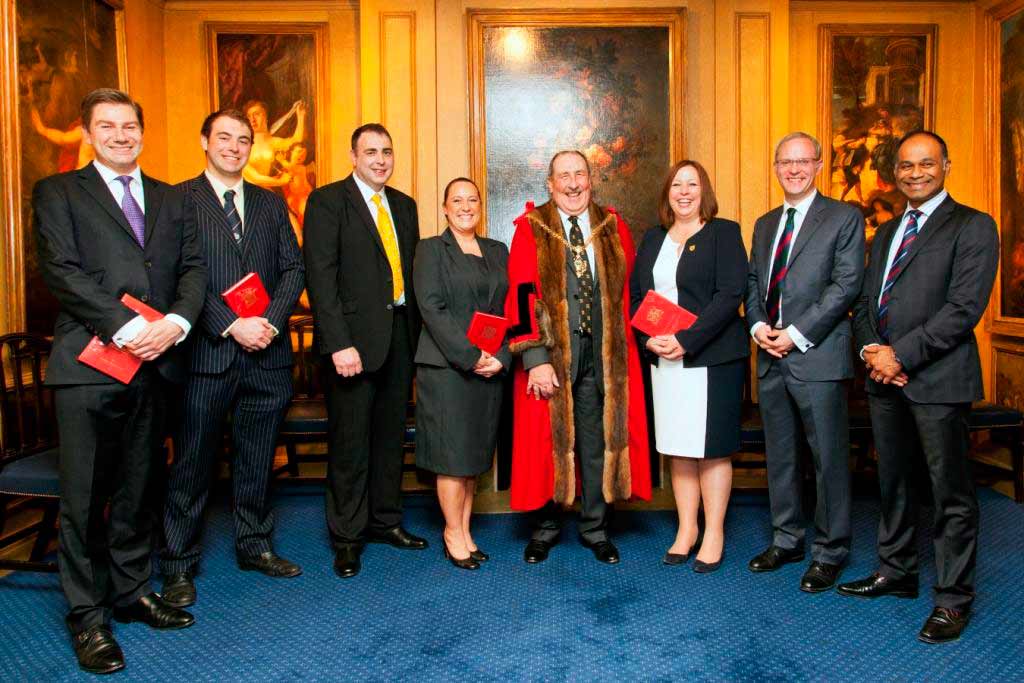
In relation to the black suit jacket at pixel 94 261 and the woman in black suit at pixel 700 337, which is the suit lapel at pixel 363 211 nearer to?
the black suit jacket at pixel 94 261

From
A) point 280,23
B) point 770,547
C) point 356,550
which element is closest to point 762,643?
Result: point 770,547

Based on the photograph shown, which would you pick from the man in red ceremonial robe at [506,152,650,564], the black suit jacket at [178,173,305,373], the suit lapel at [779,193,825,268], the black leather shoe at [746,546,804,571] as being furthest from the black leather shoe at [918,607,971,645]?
the black suit jacket at [178,173,305,373]

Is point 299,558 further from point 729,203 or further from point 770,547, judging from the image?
point 729,203

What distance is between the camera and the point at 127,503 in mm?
2773

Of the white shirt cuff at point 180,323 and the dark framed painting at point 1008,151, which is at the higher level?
the dark framed painting at point 1008,151

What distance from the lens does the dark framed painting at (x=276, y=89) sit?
527 centimetres

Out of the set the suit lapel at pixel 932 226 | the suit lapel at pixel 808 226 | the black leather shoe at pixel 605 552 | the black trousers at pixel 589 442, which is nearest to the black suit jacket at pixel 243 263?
the black trousers at pixel 589 442

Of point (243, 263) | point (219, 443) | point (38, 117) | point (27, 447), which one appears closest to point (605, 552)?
point (219, 443)

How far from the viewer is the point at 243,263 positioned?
313 cm

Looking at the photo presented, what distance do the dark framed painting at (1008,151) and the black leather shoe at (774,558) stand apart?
8.81ft

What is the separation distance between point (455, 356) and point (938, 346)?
1.83 meters

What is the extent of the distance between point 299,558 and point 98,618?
1.07 metres

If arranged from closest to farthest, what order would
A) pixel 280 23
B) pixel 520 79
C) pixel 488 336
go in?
1. pixel 488 336
2. pixel 520 79
3. pixel 280 23

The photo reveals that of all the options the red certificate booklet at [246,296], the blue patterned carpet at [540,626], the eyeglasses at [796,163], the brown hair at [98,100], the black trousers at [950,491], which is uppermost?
the brown hair at [98,100]
